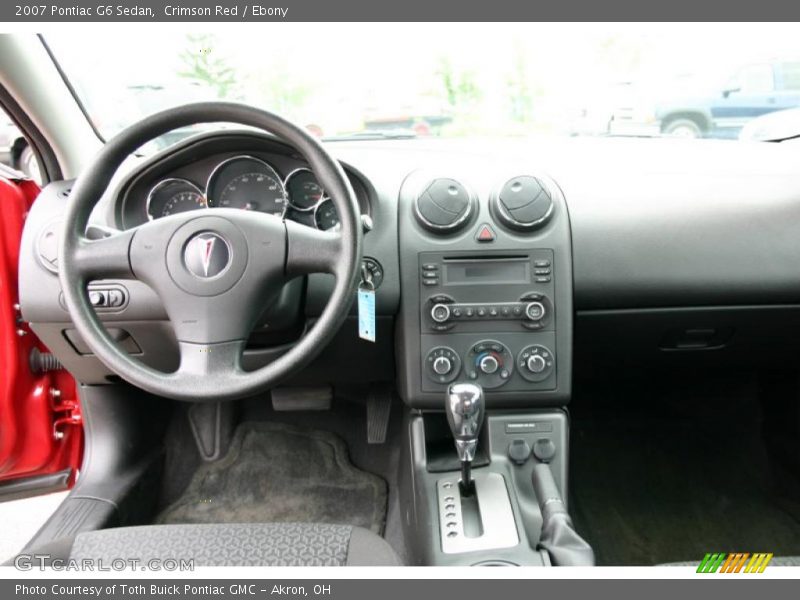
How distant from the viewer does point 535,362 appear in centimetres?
157

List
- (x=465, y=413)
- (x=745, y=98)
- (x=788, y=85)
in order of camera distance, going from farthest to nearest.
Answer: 1. (x=745, y=98)
2. (x=788, y=85)
3. (x=465, y=413)

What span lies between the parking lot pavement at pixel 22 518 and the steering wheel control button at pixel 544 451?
160cm

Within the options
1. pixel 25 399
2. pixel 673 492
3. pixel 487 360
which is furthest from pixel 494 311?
pixel 25 399

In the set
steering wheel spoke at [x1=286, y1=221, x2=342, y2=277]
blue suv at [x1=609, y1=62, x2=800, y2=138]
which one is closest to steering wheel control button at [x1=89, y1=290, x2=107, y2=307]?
steering wheel spoke at [x1=286, y1=221, x2=342, y2=277]

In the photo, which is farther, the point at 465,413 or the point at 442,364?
the point at 442,364

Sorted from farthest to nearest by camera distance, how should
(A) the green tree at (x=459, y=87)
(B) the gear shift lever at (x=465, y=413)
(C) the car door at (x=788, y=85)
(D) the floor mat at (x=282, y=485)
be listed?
(D) the floor mat at (x=282, y=485) → (C) the car door at (x=788, y=85) → (A) the green tree at (x=459, y=87) → (B) the gear shift lever at (x=465, y=413)

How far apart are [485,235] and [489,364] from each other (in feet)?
1.08

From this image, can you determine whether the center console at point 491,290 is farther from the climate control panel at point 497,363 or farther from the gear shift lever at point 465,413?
the gear shift lever at point 465,413

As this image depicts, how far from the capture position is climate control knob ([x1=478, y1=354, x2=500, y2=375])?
1.57 m

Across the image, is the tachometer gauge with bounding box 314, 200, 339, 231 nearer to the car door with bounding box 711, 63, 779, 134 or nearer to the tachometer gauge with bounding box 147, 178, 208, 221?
the tachometer gauge with bounding box 147, 178, 208, 221

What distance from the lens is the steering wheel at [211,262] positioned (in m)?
1.18

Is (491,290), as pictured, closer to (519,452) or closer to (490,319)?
(490,319)

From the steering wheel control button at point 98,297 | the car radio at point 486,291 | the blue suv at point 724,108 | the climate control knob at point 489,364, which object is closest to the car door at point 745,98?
the blue suv at point 724,108

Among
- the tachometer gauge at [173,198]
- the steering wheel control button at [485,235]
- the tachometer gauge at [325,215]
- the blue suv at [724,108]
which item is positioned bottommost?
the steering wheel control button at [485,235]
